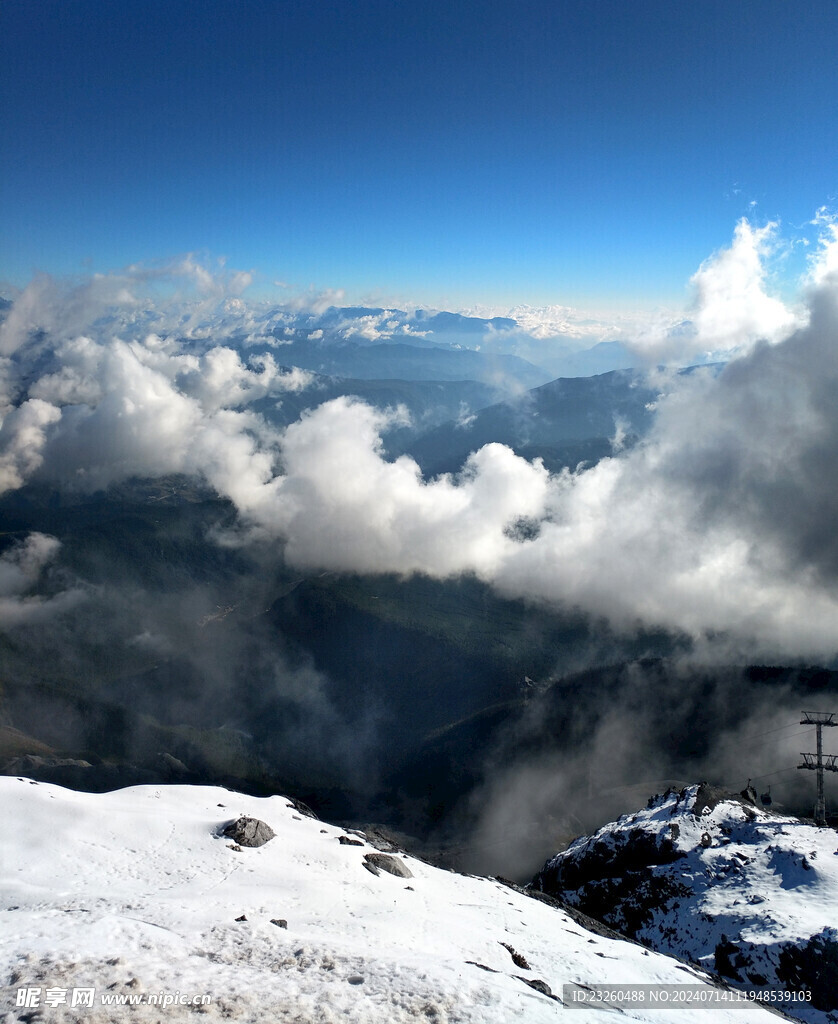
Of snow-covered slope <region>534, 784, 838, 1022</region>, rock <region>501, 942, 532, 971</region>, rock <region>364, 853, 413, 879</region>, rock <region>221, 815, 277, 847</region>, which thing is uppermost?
rock <region>501, 942, 532, 971</region>

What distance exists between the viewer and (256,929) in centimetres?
3419

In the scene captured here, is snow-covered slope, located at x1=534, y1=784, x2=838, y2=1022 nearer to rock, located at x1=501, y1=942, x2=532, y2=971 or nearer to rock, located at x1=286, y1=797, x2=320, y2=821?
rock, located at x1=501, y1=942, x2=532, y2=971

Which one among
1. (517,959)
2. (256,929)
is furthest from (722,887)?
(256,929)

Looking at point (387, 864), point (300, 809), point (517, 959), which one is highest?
point (517, 959)

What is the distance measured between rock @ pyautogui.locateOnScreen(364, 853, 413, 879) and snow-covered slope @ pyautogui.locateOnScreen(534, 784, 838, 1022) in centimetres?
3588

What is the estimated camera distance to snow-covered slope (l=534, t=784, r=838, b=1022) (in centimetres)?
5741

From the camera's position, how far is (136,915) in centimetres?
3431

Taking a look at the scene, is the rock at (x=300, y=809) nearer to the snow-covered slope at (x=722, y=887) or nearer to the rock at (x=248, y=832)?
the rock at (x=248, y=832)

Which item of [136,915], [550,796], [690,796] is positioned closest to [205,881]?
[136,915]

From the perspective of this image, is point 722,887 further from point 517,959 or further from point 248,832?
point 248,832

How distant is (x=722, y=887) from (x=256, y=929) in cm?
6754

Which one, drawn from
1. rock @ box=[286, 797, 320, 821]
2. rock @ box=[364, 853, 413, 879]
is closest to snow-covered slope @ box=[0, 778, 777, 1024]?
rock @ box=[364, 853, 413, 879]

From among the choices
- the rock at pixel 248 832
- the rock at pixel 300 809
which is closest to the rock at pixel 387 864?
the rock at pixel 248 832

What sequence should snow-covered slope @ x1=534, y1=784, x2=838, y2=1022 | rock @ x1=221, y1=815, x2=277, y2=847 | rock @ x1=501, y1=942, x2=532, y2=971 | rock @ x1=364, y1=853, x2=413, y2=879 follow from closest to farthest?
rock @ x1=501, y1=942, x2=532, y2=971 → rock @ x1=221, y1=815, x2=277, y2=847 → rock @ x1=364, y1=853, x2=413, y2=879 → snow-covered slope @ x1=534, y1=784, x2=838, y2=1022
